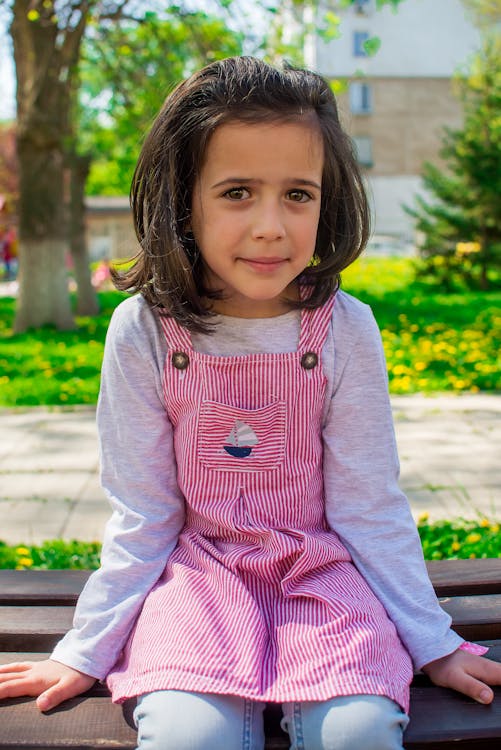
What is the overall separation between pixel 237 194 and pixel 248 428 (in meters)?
0.48

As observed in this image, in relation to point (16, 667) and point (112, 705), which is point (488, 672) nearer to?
point (112, 705)

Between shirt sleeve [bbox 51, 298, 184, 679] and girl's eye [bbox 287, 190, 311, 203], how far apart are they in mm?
392

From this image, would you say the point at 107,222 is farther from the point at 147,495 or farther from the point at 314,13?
the point at 147,495

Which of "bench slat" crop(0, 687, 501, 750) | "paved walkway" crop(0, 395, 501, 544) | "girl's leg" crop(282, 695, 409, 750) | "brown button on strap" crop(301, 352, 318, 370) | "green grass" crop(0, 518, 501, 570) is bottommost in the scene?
"paved walkway" crop(0, 395, 501, 544)

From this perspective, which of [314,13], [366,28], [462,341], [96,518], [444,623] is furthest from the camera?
[366,28]

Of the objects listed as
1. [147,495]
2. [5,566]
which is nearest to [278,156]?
[147,495]

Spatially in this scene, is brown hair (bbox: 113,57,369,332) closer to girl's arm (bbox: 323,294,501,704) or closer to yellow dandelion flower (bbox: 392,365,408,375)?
girl's arm (bbox: 323,294,501,704)

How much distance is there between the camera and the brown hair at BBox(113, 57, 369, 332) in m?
1.68

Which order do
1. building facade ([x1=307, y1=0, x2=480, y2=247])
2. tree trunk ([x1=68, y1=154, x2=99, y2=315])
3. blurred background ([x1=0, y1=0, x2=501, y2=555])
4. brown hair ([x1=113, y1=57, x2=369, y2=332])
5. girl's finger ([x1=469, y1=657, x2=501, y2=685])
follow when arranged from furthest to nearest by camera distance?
building facade ([x1=307, y1=0, x2=480, y2=247]), tree trunk ([x1=68, y1=154, x2=99, y2=315]), blurred background ([x1=0, y1=0, x2=501, y2=555]), brown hair ([x1=113, y1=57, x2=369, y2=332]), girl's finger ([x1=469, y1=657, x2=501, y2=685])

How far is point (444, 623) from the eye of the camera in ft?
5.37

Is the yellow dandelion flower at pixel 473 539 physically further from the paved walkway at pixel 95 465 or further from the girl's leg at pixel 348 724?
the girl's leg at pixel 348 724

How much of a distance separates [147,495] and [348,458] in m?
0.43

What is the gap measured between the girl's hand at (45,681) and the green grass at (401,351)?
4107 millimetres

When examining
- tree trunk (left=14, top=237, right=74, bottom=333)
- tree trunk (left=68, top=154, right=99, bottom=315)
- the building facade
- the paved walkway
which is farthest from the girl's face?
the building facade
